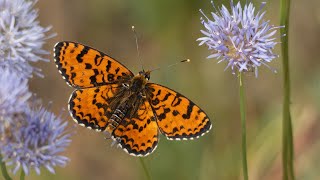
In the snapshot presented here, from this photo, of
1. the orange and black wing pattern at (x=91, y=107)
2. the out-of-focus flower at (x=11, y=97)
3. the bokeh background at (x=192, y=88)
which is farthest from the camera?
the bokeh background at (x=192, y=88)

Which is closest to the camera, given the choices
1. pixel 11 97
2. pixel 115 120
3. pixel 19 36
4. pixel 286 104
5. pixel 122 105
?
pixel 11 97

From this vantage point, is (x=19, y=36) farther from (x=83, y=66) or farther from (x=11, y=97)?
(x=11, y=97)

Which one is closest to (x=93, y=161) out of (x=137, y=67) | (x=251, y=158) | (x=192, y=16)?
(x=137, y=67)

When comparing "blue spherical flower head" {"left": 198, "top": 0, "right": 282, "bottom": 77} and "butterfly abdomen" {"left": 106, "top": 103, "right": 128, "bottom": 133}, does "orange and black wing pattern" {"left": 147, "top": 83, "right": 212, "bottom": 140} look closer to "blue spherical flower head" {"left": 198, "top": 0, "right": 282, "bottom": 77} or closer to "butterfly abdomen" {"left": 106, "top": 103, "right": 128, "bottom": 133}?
"butterfly abdomen" {"left": 106, "top": 103, "right": 128, "bottom": 133}

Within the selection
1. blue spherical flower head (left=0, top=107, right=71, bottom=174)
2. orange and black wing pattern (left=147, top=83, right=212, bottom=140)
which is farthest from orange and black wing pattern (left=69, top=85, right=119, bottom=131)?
blue spherical flower head (left=0, top=107, right=71, bottom=174)

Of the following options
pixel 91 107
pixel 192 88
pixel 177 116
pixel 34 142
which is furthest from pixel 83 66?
pixel 192 88

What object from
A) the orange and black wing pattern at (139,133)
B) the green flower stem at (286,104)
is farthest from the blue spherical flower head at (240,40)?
the orange and black wing pattern at (139,133)

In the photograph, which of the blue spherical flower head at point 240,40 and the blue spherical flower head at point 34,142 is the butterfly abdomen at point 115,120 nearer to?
the blue spherical flower head at point 34,142
